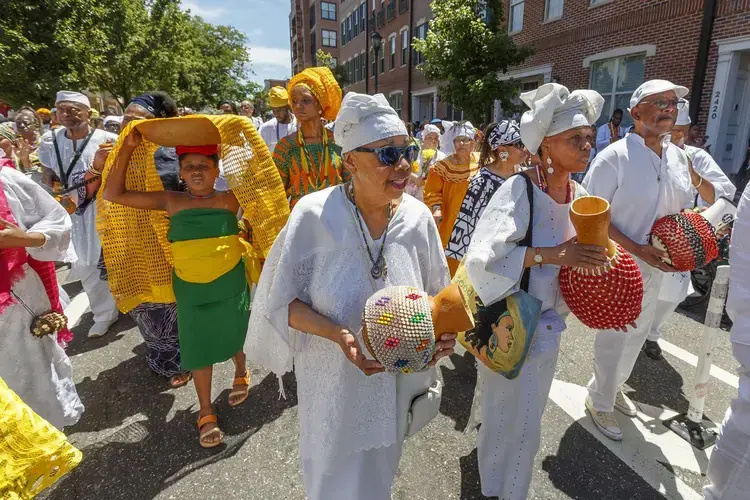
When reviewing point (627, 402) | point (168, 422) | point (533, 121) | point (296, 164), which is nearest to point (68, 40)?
point (296, 164)

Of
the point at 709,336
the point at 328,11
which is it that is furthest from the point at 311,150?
the point at 328,11

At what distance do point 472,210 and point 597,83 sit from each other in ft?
38.6

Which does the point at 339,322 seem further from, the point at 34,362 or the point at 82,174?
the point at 82,174

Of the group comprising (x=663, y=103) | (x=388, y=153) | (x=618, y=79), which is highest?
(x=618, y=79)

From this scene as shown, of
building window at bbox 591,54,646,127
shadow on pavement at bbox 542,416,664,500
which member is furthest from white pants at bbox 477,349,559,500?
building window at bbox 591,54,646,127

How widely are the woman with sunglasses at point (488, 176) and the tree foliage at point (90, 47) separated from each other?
13.6 metres

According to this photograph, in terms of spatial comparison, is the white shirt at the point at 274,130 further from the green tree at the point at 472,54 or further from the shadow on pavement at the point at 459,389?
the green tree at the point at 472,54

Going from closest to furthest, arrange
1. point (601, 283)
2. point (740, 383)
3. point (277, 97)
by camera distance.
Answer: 1. point (740, 383)
2. point (601, 283)
3. point (277, 97)

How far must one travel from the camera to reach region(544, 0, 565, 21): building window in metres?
13.5

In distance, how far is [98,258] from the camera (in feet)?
15.0

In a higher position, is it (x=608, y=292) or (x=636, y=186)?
(x=636, y=186)

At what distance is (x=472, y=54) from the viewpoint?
12.7 meters

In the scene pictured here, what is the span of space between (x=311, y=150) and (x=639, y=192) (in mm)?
2448

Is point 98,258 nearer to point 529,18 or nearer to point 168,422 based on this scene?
point 168,422
